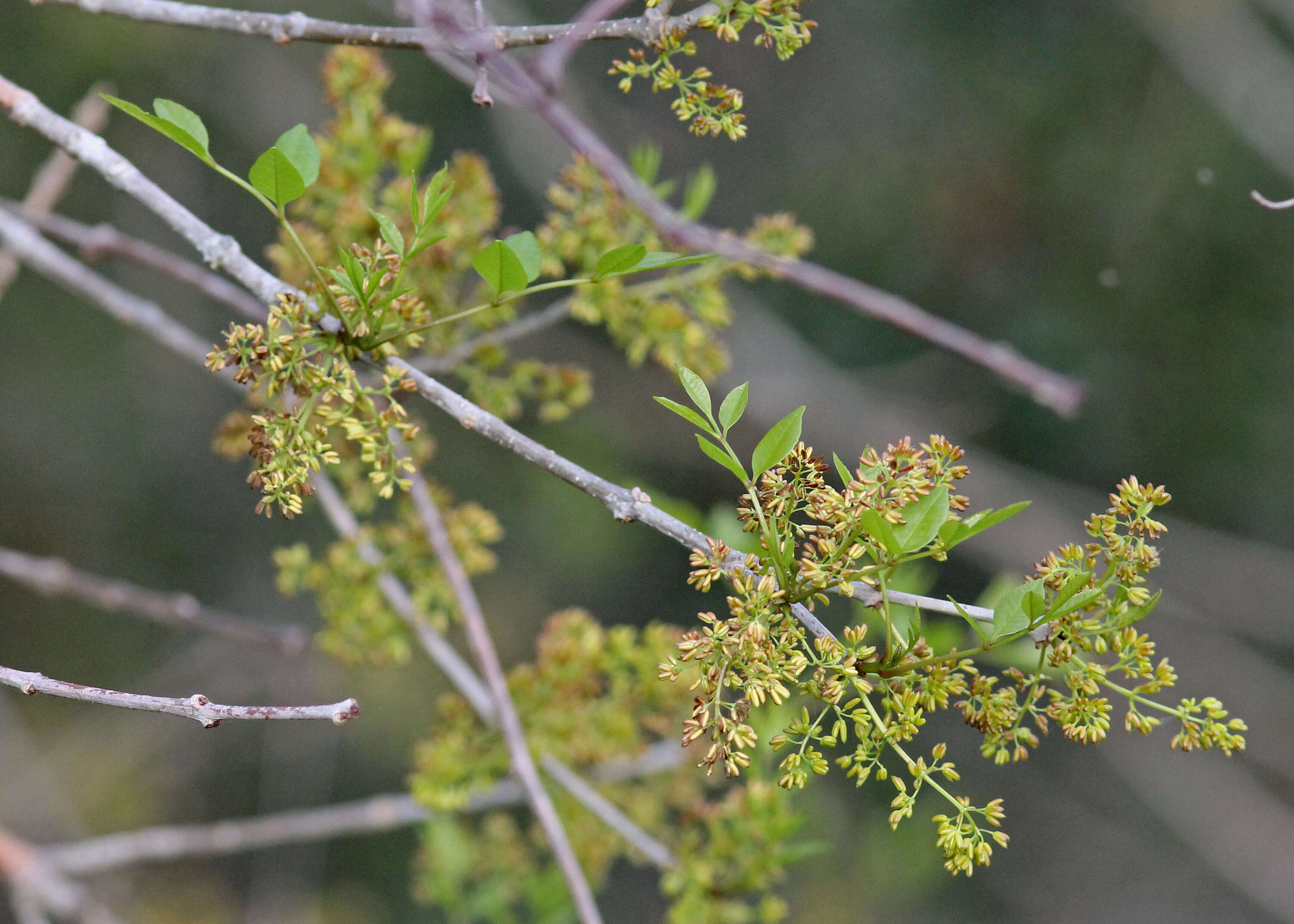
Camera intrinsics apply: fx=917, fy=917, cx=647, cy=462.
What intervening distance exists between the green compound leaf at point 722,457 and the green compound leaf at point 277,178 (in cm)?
46

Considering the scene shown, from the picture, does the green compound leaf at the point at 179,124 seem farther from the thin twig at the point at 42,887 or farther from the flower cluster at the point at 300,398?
the thin twig at the point at 42,887

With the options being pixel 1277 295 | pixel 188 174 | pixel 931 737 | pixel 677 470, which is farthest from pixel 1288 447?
pixel 188 174

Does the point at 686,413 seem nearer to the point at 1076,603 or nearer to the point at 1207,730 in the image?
the point at 1076,603

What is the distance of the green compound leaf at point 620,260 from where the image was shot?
0.84m

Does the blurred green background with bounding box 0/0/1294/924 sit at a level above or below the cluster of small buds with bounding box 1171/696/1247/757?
above

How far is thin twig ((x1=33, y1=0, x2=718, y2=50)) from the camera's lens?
34.3 inches

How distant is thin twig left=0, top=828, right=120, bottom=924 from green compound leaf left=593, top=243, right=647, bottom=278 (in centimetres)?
154

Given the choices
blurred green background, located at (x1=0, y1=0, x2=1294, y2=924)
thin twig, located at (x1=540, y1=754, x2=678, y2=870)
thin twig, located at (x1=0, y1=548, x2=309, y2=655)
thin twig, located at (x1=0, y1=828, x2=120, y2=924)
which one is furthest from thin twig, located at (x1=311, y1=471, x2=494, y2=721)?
blurred green background, located at (x1=0, y1=0, x2=1294, y2=924)

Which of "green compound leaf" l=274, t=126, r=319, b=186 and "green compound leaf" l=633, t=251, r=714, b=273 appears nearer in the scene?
"green compound leaf" l=633, t=251, r=714, b=273

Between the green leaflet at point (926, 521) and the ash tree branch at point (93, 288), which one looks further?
the ash tree branch at point (93, 288)

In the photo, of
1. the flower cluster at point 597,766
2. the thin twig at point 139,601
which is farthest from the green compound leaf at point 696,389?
the thin twig at point 139,601

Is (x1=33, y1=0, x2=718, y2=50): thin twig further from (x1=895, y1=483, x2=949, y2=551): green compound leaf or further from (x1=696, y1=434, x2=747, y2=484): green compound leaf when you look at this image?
(x1=895, y1=483, x2=949, y2=551): green compound leaf

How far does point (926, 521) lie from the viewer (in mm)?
746

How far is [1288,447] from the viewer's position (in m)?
3.74
